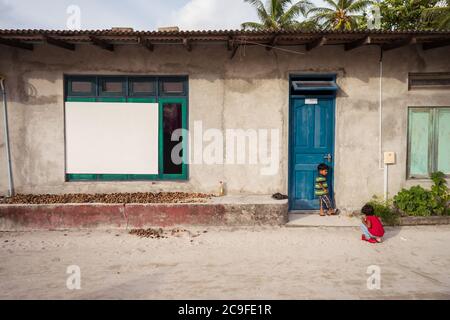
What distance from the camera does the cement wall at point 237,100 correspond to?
7.50m

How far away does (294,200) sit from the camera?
7.76 meters

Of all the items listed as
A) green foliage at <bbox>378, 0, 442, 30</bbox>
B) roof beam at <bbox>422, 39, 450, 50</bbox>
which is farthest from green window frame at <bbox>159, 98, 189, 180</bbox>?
green foliage at <bbox>378, 0, 442, 30</bbox>

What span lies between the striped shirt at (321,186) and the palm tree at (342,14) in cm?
1769

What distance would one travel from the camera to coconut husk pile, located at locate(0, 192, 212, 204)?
695cm

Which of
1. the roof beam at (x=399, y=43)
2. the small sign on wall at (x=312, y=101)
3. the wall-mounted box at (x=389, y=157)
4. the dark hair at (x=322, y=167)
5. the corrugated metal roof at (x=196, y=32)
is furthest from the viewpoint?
the small sign on wall at (x=312, y=101)

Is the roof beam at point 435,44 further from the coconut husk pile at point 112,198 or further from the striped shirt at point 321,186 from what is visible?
the coconut husk pile at point 112,198

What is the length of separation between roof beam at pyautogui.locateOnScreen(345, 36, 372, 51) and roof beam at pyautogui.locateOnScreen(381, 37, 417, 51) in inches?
25.5

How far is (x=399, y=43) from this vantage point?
686 cm

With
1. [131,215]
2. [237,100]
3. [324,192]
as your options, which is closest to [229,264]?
[131,215]

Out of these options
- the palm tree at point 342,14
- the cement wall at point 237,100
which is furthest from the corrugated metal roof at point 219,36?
the palm tree at point 342,14

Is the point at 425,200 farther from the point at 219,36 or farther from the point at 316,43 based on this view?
the point at 219,36

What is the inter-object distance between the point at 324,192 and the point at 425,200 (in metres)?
2.25
